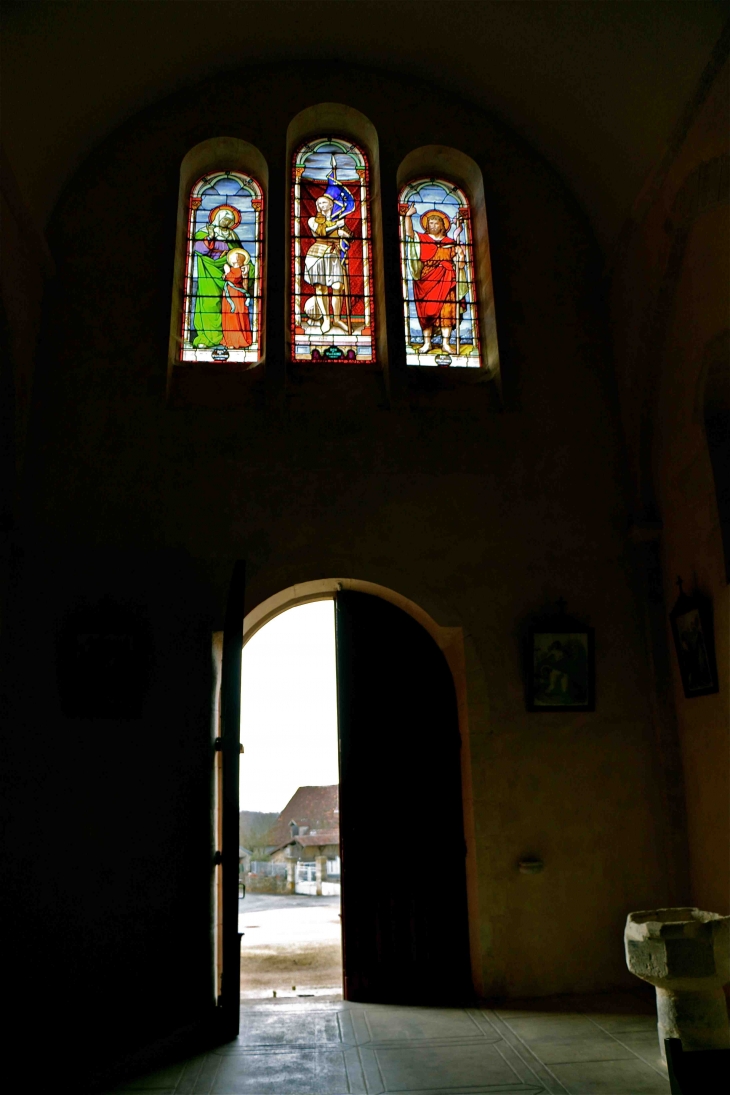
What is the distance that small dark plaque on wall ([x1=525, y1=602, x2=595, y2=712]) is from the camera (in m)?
5.52

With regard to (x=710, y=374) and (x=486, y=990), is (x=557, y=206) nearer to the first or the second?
(x=710, y=374)

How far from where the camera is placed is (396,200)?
6660 millimetres

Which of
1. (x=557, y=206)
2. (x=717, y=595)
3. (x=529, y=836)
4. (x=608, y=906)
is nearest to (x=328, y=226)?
(x=557, y=206)

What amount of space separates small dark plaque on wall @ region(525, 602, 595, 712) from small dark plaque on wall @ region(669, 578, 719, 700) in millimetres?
589

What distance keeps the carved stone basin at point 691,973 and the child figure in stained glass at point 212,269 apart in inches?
202

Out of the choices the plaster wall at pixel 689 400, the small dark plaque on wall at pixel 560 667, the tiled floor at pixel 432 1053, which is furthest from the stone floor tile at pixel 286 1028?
the plaster wall at pixel 689 400

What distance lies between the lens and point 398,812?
564cm

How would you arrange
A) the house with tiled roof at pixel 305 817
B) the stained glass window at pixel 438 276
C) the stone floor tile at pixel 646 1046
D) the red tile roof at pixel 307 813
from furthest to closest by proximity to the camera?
the red tile roof at pixel 307 813, the house with tiled roof at pixel 305 817, the stained glass window at pixel 438 276, the stone floor tile at pixel 646 1046

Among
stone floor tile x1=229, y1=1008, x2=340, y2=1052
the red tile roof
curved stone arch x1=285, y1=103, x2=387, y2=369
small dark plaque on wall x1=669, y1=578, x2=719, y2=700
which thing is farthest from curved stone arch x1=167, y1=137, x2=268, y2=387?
the red tile roof

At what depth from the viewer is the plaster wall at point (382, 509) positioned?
5203mm

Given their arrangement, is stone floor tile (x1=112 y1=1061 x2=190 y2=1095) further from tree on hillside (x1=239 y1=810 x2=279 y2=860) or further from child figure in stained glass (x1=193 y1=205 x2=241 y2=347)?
tree on hillside (x1=239 y1=810 x2=279 y2=860)

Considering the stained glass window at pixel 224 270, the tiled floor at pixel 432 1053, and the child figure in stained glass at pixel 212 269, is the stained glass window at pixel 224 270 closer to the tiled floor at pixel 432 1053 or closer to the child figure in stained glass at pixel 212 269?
the child figure in stained glass at pixel 212 269

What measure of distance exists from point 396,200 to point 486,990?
602 centimetres

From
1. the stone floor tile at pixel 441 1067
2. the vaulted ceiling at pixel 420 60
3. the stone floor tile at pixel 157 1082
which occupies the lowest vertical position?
the stone floor tile at pixel 441 1067
